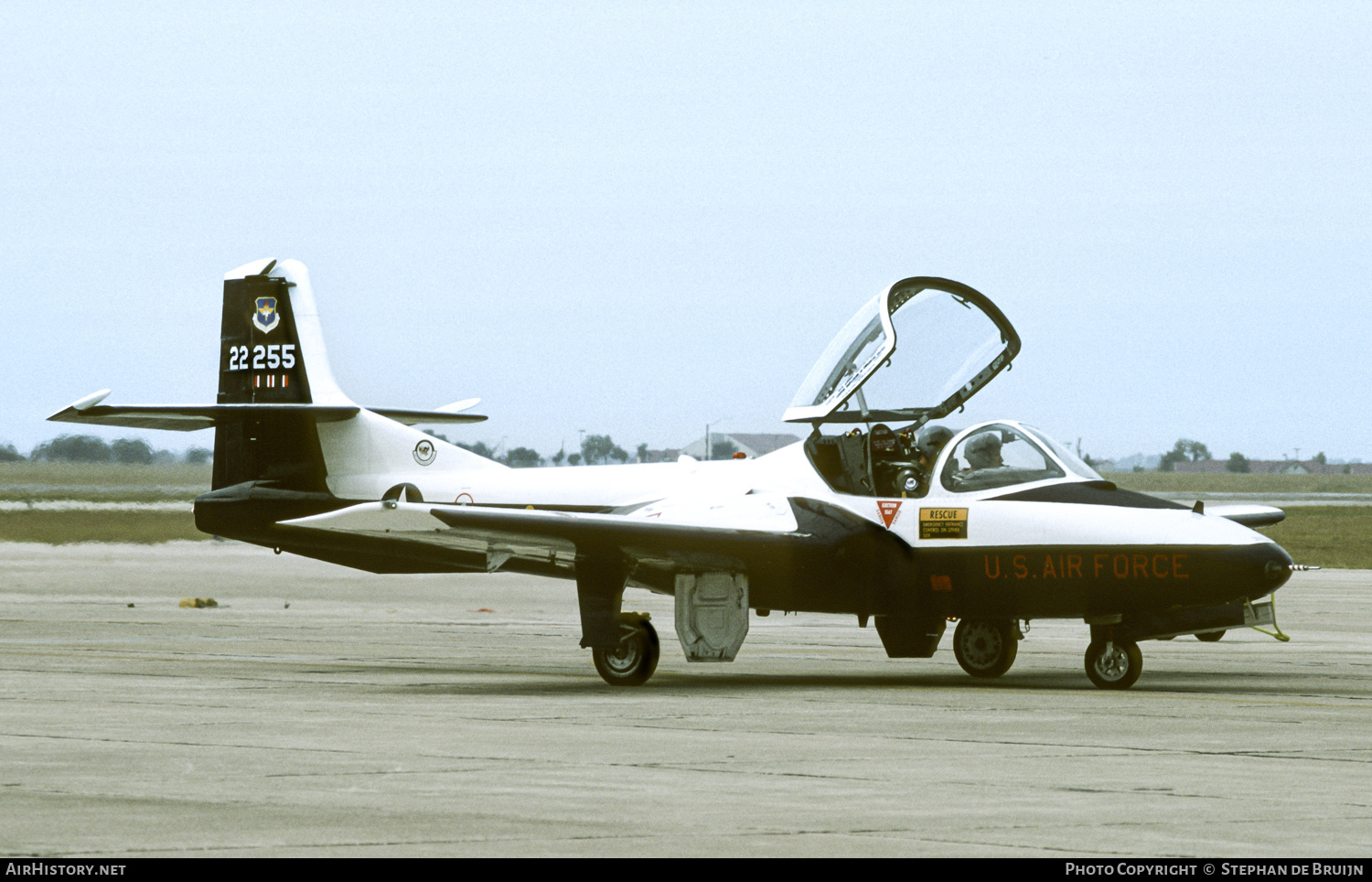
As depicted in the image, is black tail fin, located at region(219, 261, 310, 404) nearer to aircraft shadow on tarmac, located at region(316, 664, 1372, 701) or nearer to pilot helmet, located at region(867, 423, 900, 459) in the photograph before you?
aircraft shadow on tarmac, located at region(316, 664, 1372, 701)

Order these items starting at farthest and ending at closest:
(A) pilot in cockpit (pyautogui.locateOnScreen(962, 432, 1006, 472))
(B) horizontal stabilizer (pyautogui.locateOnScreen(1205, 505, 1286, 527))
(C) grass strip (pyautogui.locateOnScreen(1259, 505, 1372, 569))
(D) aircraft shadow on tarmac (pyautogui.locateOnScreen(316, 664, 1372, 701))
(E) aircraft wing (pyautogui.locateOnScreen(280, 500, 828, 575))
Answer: (C) grass strip (pyautogui.locateOnScreen(1259, 505, 1372, 569))
(B) horizontal stabilizer (pyautogui.locateOnScreen(1205, 505, 1286, 527))
(A) pilot in cockpit (pyautogui.locateOnScreen(962, 432, 1006, 472))
(D) aircraft shadow on tarmac (pyautogui.locateOnScreen(316, 664, 1372, 701))
(E) aircraft wing (pyautogui.locateOnScreen(280, 500, 828, 575))

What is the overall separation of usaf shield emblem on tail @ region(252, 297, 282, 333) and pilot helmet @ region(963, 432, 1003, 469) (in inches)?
376

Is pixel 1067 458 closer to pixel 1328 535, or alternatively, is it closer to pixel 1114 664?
pixel 1114 664

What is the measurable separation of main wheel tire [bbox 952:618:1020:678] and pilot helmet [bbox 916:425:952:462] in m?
1.78

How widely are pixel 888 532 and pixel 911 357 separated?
180 cm

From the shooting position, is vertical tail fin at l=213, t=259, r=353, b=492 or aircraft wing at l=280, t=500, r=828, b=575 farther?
vertical tail fin at l=213, t=259, r=353, b=492

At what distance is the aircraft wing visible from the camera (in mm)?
14359

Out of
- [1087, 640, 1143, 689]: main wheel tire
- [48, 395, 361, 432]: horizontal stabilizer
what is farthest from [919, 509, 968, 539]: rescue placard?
[48, 395, 361, 432]: horizontal stabilizer

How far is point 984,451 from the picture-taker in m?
15.5

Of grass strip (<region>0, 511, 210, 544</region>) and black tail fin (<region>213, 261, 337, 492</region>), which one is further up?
black tail fin (<region>213, 261, 337, 492</region>)

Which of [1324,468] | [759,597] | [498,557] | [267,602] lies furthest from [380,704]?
[1324,468]

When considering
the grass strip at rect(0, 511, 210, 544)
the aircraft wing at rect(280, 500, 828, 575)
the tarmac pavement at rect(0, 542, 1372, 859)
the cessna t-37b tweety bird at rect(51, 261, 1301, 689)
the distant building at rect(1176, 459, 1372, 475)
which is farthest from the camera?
the distant building at rect(1176, 459, 1372, 475)

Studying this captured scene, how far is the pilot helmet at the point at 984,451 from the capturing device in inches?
609
